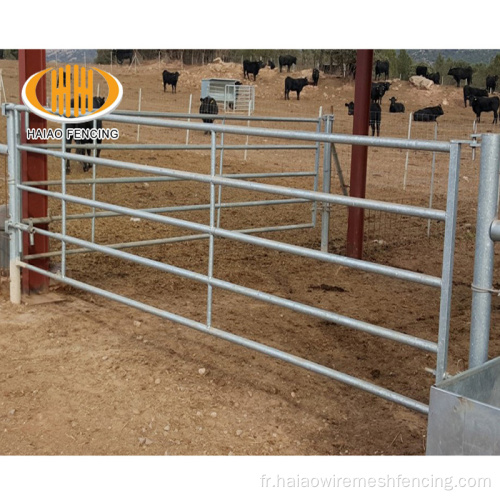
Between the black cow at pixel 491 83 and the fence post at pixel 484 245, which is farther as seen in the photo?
the black cow at pixel 491 83

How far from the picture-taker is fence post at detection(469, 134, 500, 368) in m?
2.64

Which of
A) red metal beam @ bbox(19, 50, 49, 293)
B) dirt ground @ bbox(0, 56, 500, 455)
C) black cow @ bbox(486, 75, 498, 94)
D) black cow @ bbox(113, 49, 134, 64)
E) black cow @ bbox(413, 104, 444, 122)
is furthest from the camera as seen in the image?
black cow @ bbox(113, 49, 134, 64)

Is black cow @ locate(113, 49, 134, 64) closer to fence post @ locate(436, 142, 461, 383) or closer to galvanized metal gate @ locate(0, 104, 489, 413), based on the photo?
galvanized metal gate @ locate(0, 104, 489, 413)

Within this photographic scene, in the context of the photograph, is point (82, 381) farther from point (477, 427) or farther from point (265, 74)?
point (265, 74)

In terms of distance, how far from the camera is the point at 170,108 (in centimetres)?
→ 2436

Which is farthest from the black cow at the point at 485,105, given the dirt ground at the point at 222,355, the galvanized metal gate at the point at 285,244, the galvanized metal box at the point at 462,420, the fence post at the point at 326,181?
the galvanized metal box at the point at 462,420

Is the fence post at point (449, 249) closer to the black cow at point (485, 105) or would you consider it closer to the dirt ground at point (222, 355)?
the dirt ground at point (222, 355)

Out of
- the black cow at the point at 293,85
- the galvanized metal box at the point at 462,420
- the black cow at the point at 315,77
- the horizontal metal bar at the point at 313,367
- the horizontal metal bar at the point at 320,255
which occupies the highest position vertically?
the black cow at the point at 315,77

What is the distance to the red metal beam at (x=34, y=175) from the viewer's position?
5.50 metres

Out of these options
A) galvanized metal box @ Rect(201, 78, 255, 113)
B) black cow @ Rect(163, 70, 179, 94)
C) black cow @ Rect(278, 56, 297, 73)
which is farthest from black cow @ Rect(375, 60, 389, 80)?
galvanized metal box @ Rect(201, 78, 255, 113)

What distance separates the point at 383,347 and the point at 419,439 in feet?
4.20

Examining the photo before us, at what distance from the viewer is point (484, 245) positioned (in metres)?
2.71

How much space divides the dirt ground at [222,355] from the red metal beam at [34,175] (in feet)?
0.49

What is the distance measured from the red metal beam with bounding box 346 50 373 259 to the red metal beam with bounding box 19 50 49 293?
9.92 feet
